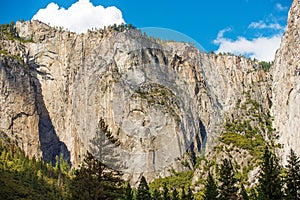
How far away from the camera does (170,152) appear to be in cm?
1116

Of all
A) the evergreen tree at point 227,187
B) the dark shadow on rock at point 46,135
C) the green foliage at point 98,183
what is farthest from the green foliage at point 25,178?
the green foliage at point 98,183

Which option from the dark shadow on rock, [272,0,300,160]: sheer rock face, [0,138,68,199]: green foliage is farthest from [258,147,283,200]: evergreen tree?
the dark shadow on rock

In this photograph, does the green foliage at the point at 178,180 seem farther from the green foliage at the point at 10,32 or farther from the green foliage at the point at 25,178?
the green foliage at the point at 10,32

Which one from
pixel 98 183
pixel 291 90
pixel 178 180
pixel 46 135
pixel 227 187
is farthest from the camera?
pixel 46 135

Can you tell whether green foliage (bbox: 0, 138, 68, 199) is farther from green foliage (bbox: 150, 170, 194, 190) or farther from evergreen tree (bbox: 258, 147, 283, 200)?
evergreen tree (bbox: 258, 147, 283, 200)

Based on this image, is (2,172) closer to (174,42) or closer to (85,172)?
(85,172)

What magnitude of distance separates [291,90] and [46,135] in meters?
59.4

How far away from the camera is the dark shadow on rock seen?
303 ft

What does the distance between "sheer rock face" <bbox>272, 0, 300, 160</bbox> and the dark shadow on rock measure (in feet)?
166

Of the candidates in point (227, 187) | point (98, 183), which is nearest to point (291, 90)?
point (227, 187)

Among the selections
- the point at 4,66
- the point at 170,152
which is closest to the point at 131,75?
the point at 170,152

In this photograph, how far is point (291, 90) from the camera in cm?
5359

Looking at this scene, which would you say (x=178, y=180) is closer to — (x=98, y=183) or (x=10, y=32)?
(x=98, y=183)

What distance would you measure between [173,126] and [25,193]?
54584 mm
